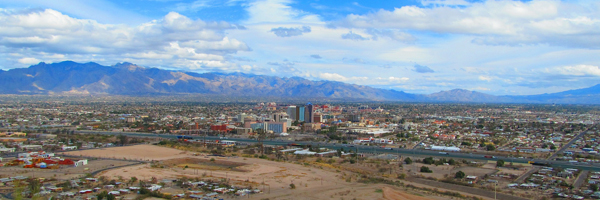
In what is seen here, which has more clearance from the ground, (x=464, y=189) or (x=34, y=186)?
(x=34, y=186)

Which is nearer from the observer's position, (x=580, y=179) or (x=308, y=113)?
(x=580, y=179)

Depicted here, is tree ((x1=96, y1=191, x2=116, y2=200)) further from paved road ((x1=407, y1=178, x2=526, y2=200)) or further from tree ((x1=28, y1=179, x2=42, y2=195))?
paved road ((x1=407, y1=178, x2=526, y2=200))

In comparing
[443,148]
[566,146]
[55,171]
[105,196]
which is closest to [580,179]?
[443,148]

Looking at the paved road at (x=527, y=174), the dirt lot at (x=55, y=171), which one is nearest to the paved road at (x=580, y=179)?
the paved road at (x=527, y=174)

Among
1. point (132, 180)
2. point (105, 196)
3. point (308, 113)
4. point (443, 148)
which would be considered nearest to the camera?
point (105, 196)

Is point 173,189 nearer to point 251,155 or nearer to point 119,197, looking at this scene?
point 119,197

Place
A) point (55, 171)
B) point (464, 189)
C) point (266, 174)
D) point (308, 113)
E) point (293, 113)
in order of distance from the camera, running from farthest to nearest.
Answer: point (293, 113), point (308, 113), point (266, 174), point (55, 171), point (464, 189)

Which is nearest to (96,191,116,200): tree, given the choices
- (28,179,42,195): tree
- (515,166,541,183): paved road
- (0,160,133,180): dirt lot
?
(28,179,42,195): tree

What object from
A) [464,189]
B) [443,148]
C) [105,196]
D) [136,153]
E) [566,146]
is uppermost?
[566,146]

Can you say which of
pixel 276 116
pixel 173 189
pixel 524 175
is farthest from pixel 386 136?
pixel 173 189

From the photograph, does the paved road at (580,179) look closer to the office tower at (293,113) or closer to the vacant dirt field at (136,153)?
the vacant dirt field at (136,153)

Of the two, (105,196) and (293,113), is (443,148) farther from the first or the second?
(293,113)
